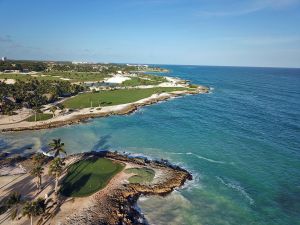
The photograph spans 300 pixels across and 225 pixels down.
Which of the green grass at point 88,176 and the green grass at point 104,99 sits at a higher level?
the green grass at point 88,176

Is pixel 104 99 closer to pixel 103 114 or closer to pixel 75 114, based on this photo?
pixel 103 114

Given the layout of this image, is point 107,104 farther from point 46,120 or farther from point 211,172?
point 211,172

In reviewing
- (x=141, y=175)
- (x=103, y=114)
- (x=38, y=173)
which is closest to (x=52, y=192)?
(x=38, y=173)

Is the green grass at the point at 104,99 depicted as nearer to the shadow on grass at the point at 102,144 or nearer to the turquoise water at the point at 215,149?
the turquoise water at the point at 215,149

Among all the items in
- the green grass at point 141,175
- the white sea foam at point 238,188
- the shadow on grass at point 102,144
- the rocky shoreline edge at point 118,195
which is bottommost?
the shadow on grass at point 102,144

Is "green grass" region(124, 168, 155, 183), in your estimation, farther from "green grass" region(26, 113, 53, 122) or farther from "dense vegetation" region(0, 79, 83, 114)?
"dense vegetation" region(0, 79, 83, 114)

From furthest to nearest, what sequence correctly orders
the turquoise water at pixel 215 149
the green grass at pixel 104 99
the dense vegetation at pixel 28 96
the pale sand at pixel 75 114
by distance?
the green grass at pixel 104 99 → the dense vegetation at pixel 28 96 → the pale sand at pixel 75 114 → the turquoise water at pixel 215 149

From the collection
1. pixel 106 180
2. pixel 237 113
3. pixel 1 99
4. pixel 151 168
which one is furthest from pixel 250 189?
pixel 1 99

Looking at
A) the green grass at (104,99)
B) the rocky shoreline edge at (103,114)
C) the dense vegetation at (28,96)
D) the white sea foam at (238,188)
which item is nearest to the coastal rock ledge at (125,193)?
the white sea foam at (238,188)
